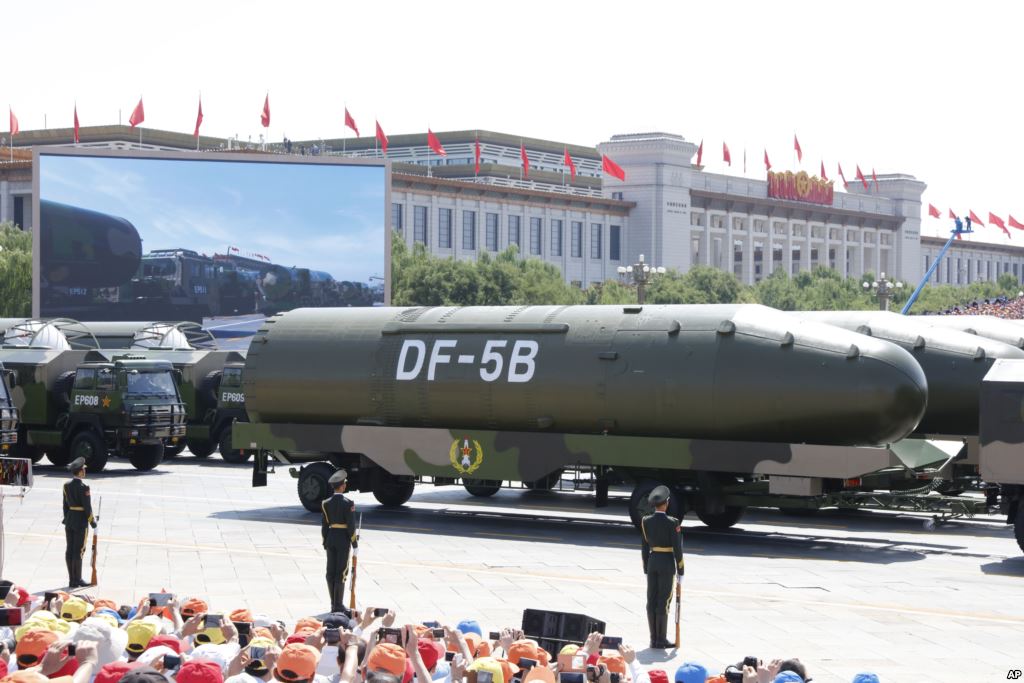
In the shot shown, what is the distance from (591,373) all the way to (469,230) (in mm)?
96941

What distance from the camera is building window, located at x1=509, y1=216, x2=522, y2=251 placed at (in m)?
124

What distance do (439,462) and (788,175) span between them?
120668 mm

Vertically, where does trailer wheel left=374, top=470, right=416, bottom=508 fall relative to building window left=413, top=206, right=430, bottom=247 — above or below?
below

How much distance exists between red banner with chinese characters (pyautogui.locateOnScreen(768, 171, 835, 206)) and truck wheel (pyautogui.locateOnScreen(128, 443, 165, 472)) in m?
110

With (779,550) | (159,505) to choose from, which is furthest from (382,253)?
(779,550)

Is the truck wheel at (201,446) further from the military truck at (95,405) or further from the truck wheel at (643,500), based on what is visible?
the truck wheel at (643,500)

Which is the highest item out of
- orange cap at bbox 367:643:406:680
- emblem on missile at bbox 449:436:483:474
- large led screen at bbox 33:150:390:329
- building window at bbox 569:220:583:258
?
building window at bbox 569:220:583:258

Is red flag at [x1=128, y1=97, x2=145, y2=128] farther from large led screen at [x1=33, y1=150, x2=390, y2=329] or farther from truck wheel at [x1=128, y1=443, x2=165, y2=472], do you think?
truck wheel at [x1=128, y1=443, x2=165, y2=472]

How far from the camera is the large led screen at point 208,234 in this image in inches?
2547

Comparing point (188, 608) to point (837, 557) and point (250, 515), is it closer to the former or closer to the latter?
point (837, 557)

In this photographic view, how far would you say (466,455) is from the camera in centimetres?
2584

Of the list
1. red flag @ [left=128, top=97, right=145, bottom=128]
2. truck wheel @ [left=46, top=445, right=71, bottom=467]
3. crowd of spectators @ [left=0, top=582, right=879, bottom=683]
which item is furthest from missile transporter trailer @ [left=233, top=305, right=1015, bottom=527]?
red flag @ [left=128, top=97, right=145, bottom=128]

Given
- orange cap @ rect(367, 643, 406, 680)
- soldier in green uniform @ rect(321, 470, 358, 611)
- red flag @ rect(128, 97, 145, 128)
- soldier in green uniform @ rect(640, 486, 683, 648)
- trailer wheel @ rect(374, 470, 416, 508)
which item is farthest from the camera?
red flag @ rect(128, 97, 145, 128)

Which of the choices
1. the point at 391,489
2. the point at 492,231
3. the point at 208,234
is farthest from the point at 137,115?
the point at 391,489
